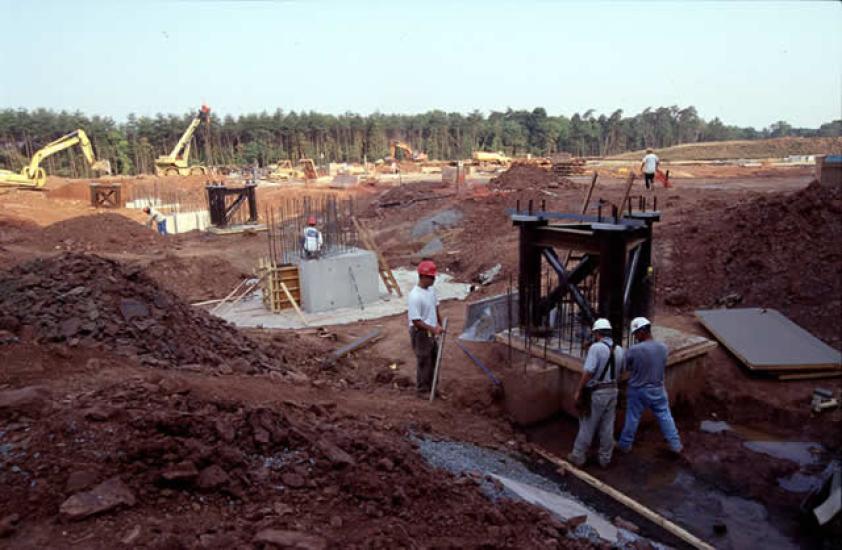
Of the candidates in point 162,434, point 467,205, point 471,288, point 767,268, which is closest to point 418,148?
point 467,205

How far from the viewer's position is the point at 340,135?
64.4 metres

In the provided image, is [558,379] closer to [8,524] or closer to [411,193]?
[8,524]

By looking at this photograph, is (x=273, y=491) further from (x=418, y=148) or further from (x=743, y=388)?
(x=418, y=148)

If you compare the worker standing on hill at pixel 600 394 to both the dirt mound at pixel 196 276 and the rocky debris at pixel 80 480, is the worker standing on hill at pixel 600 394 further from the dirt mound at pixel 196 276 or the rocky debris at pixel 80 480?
the dirt mound at pixel 196 276

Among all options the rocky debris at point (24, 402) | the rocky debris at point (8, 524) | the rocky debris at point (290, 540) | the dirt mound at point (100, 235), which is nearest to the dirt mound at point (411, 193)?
the dirt mound at point (100, 235)

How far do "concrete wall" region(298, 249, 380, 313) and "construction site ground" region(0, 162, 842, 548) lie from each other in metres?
1.43

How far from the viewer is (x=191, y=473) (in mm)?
3693

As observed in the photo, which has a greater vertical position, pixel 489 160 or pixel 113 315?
pixel 489 160

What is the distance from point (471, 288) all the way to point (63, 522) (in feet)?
35.7

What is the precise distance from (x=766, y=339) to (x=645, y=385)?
2.46m

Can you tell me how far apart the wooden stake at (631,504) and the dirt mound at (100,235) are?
1860cm

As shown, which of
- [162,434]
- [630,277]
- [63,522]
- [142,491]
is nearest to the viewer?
[63,522]

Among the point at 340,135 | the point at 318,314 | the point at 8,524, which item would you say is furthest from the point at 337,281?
the point at 340,135

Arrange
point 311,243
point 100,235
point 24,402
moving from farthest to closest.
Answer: point 100,235 → point 311,243 → point 24,402
